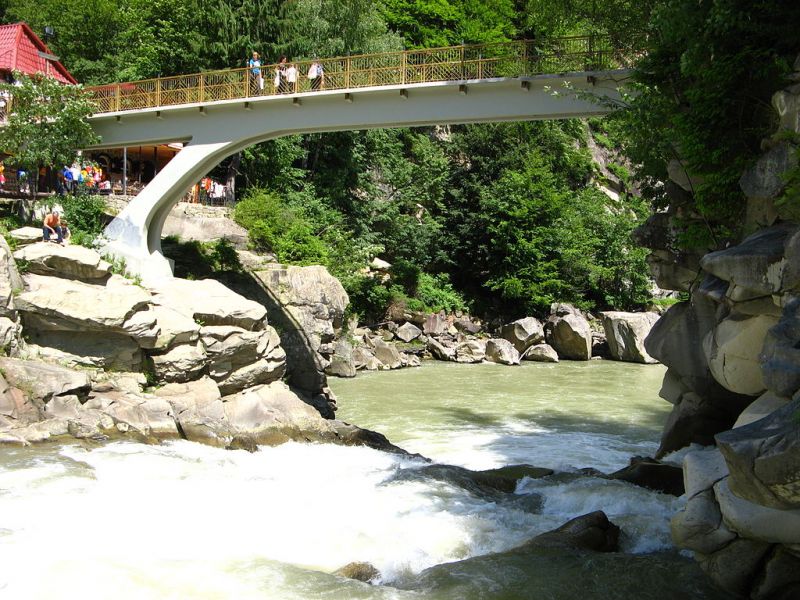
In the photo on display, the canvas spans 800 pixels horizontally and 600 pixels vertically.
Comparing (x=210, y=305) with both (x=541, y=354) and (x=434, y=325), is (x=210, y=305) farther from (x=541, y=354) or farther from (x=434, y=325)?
(x=541, y=354)

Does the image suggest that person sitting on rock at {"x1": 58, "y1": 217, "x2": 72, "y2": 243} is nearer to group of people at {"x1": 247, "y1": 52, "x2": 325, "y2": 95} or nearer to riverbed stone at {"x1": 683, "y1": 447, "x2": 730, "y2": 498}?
group of people at {"x1": 247, "y1": 52, "x2": 325, "y2": 95}

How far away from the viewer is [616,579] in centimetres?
892

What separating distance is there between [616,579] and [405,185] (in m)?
31.5

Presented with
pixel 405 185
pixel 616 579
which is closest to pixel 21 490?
pixel 616 579

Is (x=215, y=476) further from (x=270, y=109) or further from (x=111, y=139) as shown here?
(x=111, y=139)

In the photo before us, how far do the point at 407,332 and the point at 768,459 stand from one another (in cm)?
2473

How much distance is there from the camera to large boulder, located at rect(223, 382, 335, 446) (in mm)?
15969

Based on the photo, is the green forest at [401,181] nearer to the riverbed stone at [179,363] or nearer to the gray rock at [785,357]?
the riverbed stone at [179,363]

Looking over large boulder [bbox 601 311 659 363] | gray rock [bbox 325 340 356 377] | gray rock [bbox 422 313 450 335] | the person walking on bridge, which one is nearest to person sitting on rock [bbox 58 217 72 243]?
the person walking on bridge

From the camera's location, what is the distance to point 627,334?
31.8 meters

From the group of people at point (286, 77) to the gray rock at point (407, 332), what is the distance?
41.3ft

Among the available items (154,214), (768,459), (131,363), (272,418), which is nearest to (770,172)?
(768,459)

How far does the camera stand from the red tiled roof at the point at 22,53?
109 ft

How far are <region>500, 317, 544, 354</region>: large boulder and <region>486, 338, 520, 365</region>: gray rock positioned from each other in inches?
46.1
